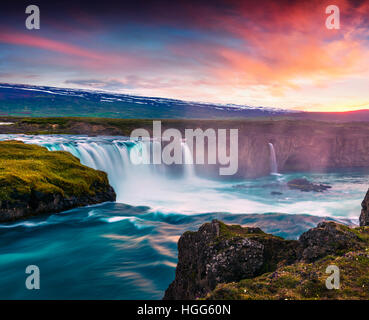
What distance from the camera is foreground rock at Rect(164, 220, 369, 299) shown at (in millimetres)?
6004

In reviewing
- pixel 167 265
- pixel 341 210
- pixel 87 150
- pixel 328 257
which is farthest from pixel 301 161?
pixel 328 257

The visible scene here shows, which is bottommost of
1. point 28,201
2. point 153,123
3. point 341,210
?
point 341,210

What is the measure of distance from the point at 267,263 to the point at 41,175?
20.4m

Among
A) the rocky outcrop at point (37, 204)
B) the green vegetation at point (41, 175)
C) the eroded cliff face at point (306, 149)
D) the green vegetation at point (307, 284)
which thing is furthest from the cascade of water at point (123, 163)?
the green vegetation at point (307, 284)

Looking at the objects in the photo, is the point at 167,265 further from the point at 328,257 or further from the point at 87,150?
the point at 87,150

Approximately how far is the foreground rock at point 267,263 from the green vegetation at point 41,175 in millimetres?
15650

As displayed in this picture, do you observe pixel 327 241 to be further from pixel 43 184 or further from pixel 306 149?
pixel 306 149

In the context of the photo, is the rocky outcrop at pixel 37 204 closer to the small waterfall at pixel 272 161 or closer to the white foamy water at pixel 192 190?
the white foamy water at pixel 192 190

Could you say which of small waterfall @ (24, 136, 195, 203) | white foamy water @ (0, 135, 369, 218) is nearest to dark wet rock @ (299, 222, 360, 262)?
white foamy water @ (0, 135, 369, 218)

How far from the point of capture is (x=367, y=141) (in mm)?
68375

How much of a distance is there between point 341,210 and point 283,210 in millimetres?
7080

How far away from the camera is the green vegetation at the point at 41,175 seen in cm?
1991

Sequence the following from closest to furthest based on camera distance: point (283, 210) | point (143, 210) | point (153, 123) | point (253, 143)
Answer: point (143, 210), point (283, 210), point (253, 143), point (153, 123)

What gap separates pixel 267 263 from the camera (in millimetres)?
7684
